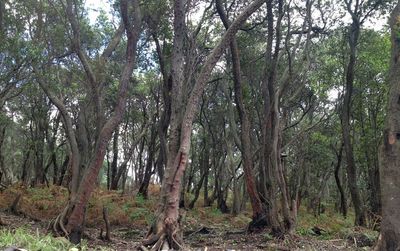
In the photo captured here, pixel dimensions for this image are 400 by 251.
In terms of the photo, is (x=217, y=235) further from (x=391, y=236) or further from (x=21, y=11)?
(x=21, y=11)

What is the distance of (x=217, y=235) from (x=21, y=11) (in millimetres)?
10321

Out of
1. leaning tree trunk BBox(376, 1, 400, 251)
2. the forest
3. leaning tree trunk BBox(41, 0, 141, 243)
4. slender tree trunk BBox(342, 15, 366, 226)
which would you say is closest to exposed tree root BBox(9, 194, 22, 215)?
the forest

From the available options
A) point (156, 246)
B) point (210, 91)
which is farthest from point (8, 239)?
point (210, 91)

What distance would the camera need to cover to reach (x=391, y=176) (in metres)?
8.18

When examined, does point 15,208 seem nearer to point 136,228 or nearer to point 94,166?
point 136,228

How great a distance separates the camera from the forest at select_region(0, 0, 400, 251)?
10.1 meters

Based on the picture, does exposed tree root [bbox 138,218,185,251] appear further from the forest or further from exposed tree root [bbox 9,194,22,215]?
exposed tree root [bbox 9,194,22,215]

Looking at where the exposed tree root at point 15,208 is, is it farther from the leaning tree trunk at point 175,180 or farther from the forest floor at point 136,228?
the leaning tree trunk at point 175,180

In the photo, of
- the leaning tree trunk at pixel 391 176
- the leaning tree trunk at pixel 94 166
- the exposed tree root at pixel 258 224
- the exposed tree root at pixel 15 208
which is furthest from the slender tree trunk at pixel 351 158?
the exposed tree root at pixel 15 208

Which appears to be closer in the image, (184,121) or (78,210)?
(184,121)

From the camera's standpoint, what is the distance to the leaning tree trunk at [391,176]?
26.6ft

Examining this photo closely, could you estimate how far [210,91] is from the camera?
1000 inches

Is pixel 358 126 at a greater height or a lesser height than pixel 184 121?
greater

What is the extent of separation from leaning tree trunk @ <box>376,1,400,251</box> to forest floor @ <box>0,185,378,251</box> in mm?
4024
